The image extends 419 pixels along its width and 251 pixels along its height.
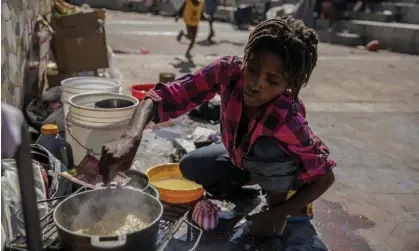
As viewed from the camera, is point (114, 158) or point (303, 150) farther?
point (303, 150)

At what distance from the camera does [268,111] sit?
2.27 meters

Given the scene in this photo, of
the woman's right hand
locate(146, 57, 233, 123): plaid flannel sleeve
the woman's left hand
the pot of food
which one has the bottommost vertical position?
the woman's left hand

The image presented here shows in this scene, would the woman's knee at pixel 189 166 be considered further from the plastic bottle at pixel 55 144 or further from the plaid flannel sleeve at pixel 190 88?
the plastic bottle at pixel 55 144

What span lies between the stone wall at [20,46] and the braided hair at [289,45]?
1.75 m

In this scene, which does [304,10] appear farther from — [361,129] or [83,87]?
[83,87]

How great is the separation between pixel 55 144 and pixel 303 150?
167cm

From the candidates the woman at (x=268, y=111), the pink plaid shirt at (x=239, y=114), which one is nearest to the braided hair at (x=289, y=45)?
the woman at (x=268, y=111)

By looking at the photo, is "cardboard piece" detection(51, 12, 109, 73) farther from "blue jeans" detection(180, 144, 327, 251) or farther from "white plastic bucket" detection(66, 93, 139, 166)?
"blue jeans" detection(180, 144, 327, 251)

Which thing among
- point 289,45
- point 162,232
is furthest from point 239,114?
point 162,232

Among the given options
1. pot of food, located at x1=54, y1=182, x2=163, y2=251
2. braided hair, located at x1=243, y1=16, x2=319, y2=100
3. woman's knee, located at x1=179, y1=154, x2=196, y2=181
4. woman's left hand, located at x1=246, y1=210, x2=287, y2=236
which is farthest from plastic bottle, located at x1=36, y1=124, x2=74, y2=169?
braided hair, located at x1=243, y1=16, x2=319, y2=100

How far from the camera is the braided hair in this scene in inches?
82.7

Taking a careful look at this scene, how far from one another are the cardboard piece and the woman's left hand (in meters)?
3.15

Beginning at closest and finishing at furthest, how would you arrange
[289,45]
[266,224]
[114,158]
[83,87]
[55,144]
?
[114,158], [289,45], [266,224], [55,144], [83,87]

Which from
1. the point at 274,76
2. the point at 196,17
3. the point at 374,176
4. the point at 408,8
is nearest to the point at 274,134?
the point at 274,76
